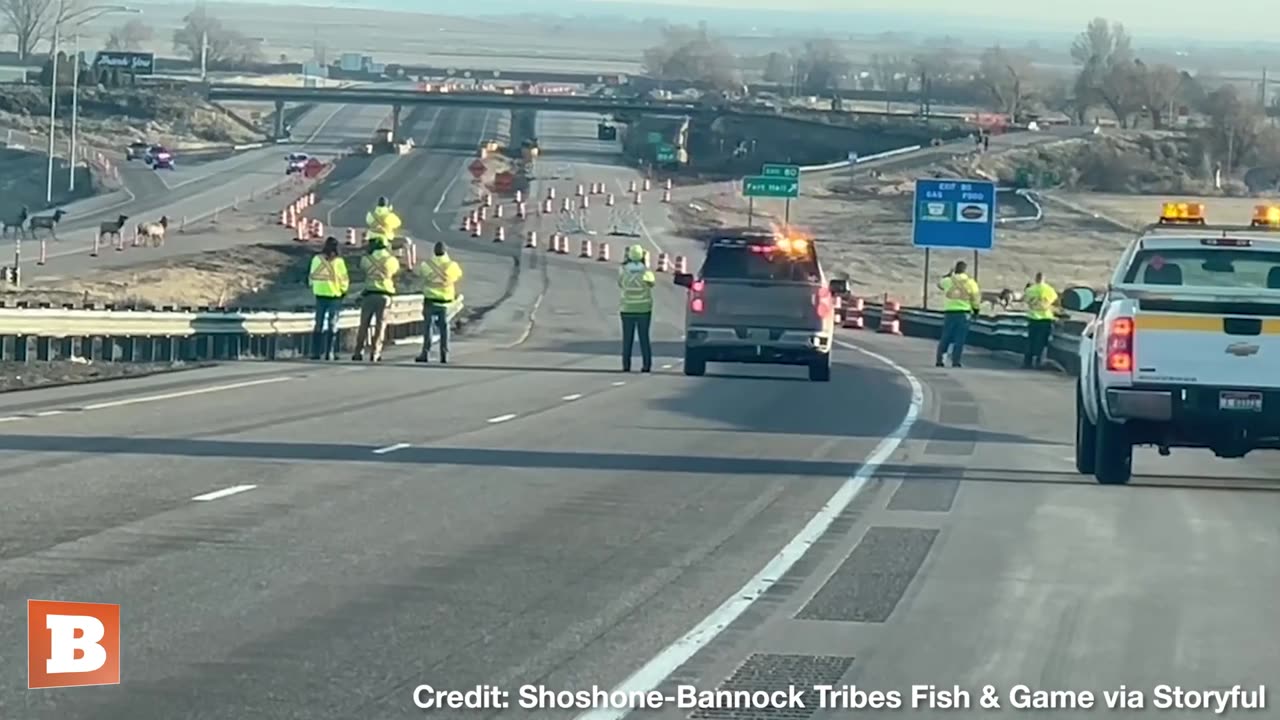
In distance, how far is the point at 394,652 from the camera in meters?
10.0

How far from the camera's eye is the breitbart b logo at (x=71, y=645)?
924 centimetres

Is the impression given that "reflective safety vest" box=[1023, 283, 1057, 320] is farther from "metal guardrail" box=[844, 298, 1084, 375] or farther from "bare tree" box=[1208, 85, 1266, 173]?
"bare tree" box=[1208, 85, 1266, 173]

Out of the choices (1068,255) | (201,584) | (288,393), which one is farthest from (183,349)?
(1068,255)

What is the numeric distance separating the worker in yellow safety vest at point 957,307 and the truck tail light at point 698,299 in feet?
23.3

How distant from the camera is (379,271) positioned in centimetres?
3319

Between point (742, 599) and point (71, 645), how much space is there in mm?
3536

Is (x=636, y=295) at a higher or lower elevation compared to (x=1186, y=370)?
lower

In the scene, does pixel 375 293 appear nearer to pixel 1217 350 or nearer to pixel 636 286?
pixel 636 286

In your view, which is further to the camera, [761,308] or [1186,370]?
[761,308]

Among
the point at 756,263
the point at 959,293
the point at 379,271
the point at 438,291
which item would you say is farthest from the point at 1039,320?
the point at 379,271

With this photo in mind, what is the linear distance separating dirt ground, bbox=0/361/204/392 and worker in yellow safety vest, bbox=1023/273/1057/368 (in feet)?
52.8

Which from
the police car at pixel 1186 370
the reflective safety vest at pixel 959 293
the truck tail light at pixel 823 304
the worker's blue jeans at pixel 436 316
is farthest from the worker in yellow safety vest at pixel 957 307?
the police car at pixel 1186 370

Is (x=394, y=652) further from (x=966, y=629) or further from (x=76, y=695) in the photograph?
(x=966, y=629)

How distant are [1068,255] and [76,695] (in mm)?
84816
